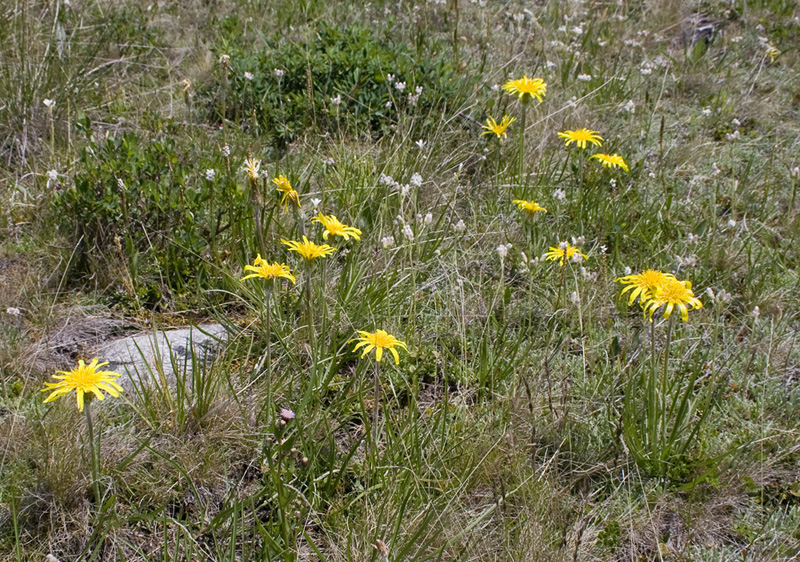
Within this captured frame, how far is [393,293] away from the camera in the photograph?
298cm

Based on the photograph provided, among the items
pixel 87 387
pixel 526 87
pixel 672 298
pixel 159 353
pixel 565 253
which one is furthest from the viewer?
pixel 526 87

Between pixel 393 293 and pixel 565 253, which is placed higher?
pixel 565 253

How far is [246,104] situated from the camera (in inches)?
164

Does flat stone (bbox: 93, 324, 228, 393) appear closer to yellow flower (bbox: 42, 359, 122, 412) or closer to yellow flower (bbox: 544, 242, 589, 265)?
yellow flower (bbox: 42, 359, 122, 412)

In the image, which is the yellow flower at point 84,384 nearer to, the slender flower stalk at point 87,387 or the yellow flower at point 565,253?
the slender flower stalk at point 87,387

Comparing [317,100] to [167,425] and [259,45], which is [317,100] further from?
[167,425]

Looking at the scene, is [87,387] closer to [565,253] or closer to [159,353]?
[159,353]

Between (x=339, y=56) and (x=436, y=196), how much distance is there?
1.25m

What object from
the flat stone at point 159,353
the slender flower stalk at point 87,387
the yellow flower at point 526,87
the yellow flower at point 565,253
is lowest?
the flat stone at point 159,353

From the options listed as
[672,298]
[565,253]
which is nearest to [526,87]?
[565,253]

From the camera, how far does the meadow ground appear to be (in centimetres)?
212

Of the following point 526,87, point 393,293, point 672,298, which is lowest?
point 393,293

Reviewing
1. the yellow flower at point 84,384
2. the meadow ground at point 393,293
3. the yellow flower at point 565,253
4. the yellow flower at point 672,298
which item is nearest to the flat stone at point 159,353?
the meadow ground at point 393,293

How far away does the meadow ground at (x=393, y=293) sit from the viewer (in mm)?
2115
